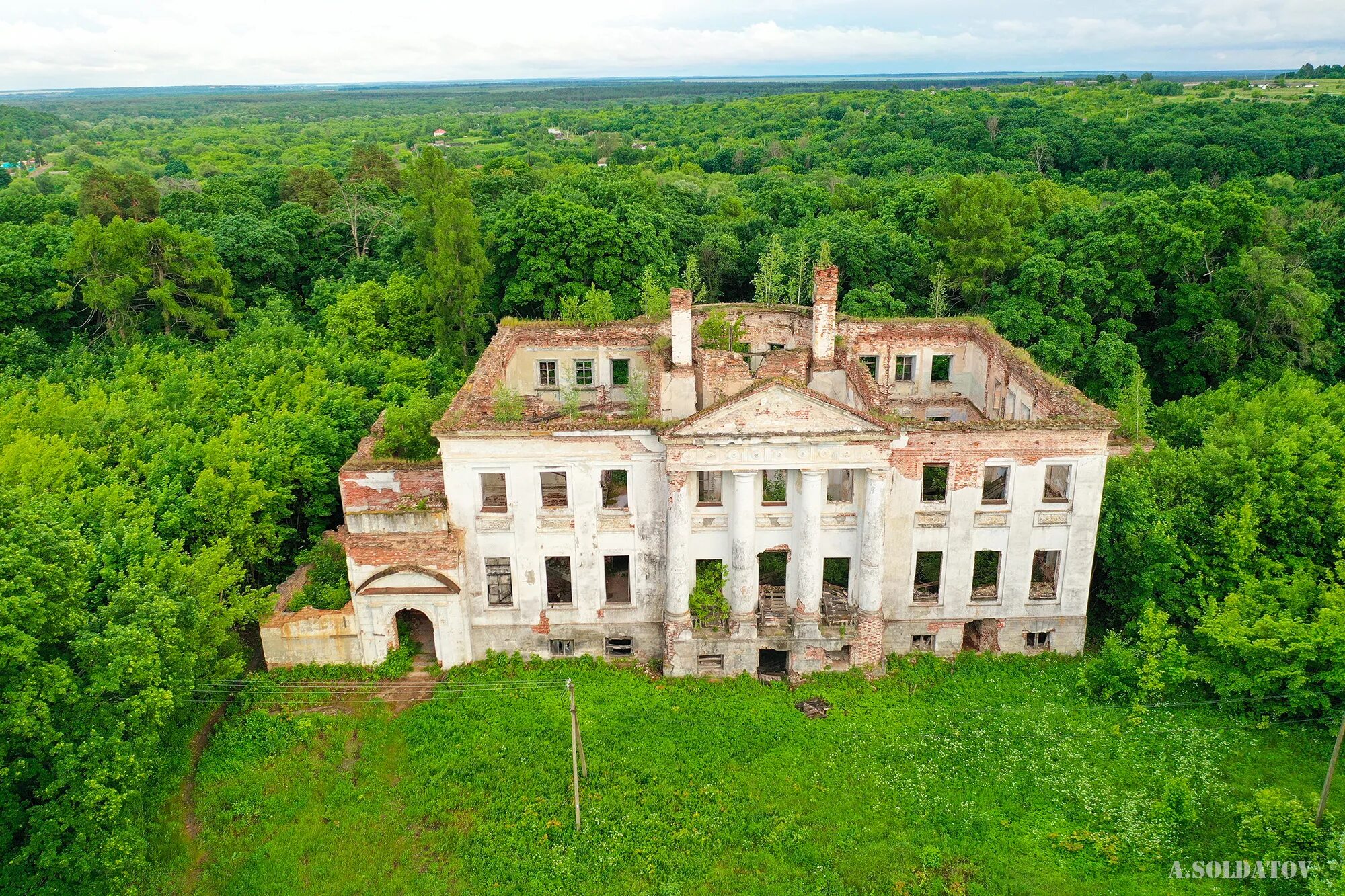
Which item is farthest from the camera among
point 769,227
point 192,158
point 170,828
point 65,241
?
point 192,158

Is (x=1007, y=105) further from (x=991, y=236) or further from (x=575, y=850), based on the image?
(x=575, y=850)

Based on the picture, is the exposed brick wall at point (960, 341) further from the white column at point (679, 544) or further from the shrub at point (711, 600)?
the white column at point (679, 544)

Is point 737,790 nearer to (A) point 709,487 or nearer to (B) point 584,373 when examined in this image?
(A) point 709,487

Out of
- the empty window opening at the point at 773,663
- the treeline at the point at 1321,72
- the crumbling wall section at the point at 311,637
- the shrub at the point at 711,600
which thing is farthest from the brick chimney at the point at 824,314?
the treeline at the point at 1321,72

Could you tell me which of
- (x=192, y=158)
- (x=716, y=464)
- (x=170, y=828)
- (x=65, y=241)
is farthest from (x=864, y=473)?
(x=192, y=158)

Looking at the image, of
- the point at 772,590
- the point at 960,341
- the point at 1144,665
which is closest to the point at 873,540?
the point at 772,590

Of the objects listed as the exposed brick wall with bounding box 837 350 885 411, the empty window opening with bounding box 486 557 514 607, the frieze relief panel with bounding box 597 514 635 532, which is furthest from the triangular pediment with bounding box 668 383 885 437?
the empty window opening with bounding box 486 557 514 607
